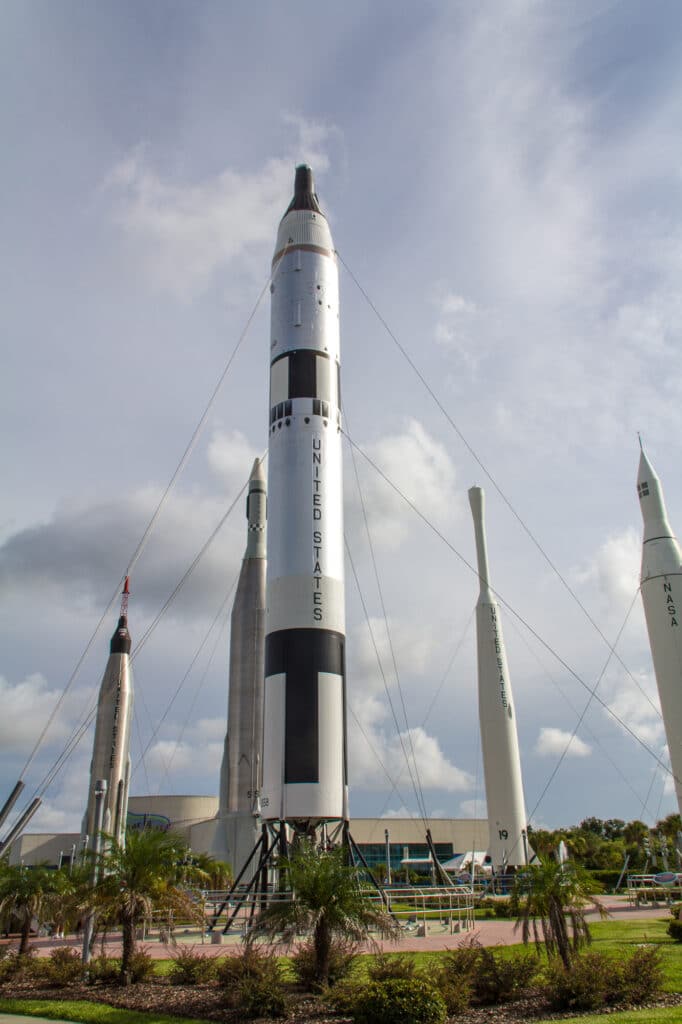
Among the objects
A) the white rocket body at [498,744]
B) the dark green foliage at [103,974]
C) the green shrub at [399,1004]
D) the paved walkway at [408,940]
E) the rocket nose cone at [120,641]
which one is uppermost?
the rocket nose cone at [120,641]

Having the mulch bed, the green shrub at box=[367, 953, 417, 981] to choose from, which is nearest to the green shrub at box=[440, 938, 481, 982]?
the mulch bed

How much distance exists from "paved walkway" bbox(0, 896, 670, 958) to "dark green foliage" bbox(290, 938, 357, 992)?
2.33m

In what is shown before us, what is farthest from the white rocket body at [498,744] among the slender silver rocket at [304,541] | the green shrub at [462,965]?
the green shrub at [462,965]

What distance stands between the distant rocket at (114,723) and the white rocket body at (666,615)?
88.5ft

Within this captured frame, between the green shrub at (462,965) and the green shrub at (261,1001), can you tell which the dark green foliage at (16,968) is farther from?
the green shrub at (462,965)

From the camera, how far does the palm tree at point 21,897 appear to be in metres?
19.5

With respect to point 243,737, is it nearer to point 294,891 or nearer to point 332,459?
point 332,459

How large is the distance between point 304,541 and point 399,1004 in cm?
1551

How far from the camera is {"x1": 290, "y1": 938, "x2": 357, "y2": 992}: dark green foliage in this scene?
13320 mm

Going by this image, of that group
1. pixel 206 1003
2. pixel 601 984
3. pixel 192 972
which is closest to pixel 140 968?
pixel 192 972

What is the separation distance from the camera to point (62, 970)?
50.0 feet

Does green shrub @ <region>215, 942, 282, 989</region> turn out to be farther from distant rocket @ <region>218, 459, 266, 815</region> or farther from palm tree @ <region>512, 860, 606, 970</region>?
distant rocket @ <region>218, 459, 266, 815</region>

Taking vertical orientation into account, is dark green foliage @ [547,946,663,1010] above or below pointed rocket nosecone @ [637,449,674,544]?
below

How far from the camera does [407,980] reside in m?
11.1
